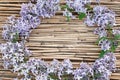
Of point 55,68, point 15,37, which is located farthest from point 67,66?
point 15,37

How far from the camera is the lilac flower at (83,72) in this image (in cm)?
193

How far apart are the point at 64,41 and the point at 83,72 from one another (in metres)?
0.17

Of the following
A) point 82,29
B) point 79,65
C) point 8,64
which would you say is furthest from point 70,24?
point 8,64

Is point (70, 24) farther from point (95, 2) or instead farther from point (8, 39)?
point (8, 39)

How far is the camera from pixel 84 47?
200 cm

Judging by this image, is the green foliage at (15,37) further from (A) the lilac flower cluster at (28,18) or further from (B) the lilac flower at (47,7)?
(B) the lilac flower at (47,7)

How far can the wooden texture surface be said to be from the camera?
78.4 inches

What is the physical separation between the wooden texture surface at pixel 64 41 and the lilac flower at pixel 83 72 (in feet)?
0.14

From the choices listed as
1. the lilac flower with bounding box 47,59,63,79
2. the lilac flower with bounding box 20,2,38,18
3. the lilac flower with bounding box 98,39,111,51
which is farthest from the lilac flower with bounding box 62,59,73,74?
the lilac flower with bounding box 20,2,38,18

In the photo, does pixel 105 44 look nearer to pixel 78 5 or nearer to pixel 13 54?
pixel 78 5

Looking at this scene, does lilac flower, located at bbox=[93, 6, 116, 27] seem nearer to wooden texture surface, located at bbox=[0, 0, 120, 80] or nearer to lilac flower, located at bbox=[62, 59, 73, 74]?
wooden texture surface, located at bbox=[0, 0, 120, 80]

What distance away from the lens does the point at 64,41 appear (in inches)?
79.2

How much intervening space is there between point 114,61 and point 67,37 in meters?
0.23

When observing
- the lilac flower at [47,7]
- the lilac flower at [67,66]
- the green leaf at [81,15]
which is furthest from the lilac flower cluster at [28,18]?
the lilac flower at [67,66]
